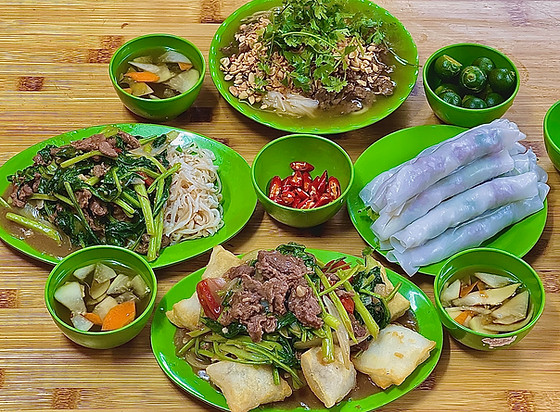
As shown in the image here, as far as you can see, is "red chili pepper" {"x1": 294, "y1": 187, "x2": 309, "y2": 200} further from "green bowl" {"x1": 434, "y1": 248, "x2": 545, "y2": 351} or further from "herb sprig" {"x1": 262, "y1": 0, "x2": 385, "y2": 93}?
"green bowl" {"x1": 434, "y1": 248, "x2": 545, "y2": 351}

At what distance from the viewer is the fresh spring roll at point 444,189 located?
113 inches

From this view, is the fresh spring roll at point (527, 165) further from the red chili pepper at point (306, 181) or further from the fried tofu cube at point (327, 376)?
the fried tofu cube at point (327, 376)

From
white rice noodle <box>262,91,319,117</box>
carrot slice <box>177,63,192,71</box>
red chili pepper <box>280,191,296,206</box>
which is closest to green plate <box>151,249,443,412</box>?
red chili pepper <box>280,191,296,206</box>


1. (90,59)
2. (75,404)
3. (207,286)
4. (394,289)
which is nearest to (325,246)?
(394,289)

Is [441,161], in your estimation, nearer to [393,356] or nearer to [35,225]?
[393,356]

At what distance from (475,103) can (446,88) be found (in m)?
0.19

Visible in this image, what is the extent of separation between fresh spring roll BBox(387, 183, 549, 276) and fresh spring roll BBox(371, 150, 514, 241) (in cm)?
11

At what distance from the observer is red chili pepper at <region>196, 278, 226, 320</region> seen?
2.49 m

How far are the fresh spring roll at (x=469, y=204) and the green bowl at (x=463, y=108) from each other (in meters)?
0.38

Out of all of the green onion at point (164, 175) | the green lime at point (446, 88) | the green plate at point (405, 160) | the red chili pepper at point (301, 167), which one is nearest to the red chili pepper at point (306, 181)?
the red chili pepper at point (301, 167)

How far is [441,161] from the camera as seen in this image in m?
2.92

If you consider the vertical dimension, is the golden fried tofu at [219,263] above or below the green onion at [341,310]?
below

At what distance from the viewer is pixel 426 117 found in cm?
350

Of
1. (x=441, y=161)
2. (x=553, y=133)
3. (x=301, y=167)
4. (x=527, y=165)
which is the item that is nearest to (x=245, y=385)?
(x=301, y=167)
